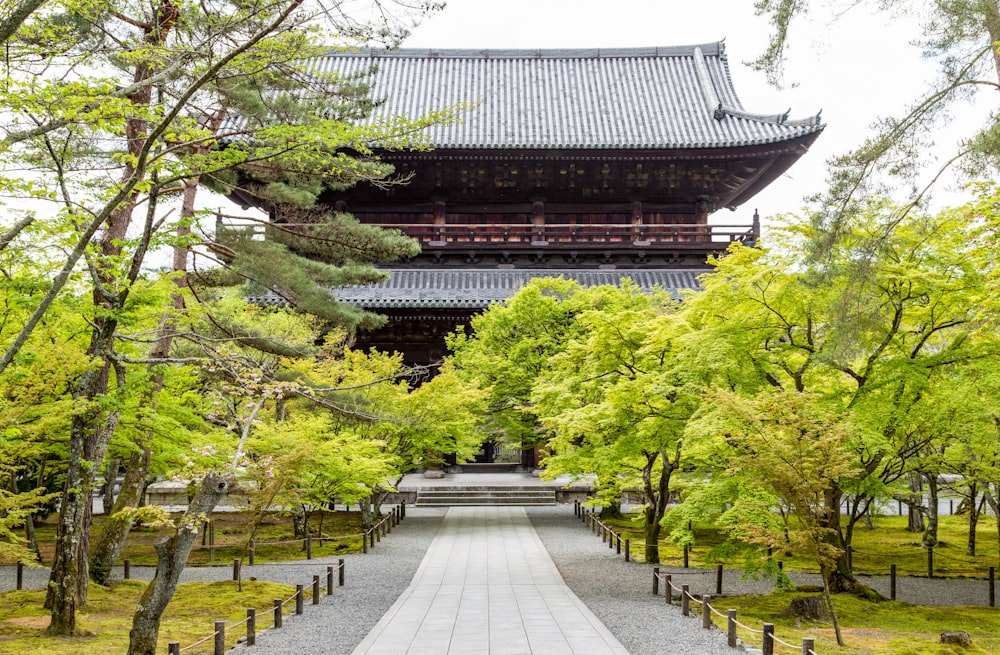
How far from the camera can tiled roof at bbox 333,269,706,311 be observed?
1014 inches

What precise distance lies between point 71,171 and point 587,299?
1389 centimetres

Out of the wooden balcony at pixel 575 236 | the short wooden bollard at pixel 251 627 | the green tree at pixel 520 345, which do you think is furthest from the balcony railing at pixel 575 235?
the short wooden bollard at pixel 251 627

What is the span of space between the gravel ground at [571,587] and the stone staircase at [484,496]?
496 cm

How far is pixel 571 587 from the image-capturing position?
1404 cm

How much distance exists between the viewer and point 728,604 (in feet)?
44.1

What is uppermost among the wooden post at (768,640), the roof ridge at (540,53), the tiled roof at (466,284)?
the roof ridge at (540,53)

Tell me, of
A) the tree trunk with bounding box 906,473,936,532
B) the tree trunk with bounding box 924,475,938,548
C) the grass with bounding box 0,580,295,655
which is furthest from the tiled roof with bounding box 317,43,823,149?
the grass with bounding box 0,580,295,655

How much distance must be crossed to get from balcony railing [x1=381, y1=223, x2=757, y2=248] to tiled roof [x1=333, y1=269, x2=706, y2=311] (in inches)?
39.6

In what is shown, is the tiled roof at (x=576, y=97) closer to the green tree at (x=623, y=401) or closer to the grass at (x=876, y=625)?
the green tree at (x=623, y=401)

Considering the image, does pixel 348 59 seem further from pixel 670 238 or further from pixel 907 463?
pixel 907 463

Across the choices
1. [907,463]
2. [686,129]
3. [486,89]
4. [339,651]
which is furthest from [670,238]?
[339,651]

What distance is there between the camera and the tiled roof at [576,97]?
28.7 meters

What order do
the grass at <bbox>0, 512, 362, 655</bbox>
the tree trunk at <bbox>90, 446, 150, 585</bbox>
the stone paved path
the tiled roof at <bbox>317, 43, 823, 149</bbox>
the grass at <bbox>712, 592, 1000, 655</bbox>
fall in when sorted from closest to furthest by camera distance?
1. the stone paved path
2. the grass at <bbox>0, 512, 362, 655</bbox>
3. the grass at <bbox>712, 592, 1000, 655</bbox>
4. the tree trunk at <bbox>90, 446, 150, 585</bbox>
5. the tiled roof at <bbox>317, 43, 823, 149</bbox>

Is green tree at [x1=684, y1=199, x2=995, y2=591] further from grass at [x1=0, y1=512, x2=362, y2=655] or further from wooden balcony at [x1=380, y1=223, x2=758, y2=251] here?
wooden balcony at [x1=380, y1=223, x2=758, y2=251]
